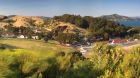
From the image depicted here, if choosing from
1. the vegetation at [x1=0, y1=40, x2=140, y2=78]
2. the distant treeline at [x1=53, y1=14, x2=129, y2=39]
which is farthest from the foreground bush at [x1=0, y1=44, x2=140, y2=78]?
the distant treeline at [x1=53, y1=14, x2=129, y2=39]

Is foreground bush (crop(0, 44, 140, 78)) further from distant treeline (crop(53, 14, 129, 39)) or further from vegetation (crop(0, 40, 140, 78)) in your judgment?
distant treeline (crop(53, 14, 129, 39))

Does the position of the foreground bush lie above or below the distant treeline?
above

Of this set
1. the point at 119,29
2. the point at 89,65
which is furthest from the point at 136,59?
the point at 119,29

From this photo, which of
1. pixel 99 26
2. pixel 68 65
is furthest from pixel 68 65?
pixel 99 26

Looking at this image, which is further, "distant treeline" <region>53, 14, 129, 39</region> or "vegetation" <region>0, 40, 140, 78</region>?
"distant treeline" <region>53, 14, 129, 39</region>

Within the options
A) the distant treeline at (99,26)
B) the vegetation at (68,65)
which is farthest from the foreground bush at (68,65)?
the distant treeline at (99,26)

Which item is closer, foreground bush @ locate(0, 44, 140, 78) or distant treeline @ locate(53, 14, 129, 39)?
foreground bush @ locate(0, 44, 140, 78)

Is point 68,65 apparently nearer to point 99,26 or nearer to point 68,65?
point 68,65

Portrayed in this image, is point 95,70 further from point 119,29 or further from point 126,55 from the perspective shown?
point 119,29

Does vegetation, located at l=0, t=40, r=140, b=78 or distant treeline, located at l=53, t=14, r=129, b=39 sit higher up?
vegetation, located at l=0, t=40, r=140, b=78
